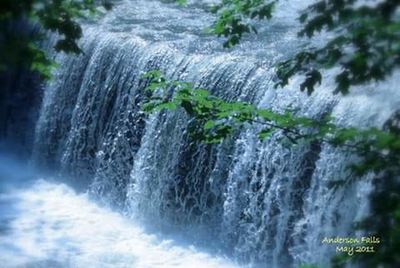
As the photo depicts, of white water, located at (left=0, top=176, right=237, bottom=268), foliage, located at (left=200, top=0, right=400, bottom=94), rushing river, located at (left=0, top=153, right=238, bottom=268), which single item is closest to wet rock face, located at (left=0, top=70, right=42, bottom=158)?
rushing river, located at (left=0, top=153, right=238, bottom=268)

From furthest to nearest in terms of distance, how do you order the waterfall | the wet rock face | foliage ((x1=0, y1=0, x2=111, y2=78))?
the wet rock face, the waterfall, foliage ((x1=0, y1=0, x2=111, y2=78))

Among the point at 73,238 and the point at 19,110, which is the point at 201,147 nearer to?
the point at 73,238

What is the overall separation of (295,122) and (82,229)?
4.41m

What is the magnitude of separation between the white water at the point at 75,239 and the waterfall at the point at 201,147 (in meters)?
0.23

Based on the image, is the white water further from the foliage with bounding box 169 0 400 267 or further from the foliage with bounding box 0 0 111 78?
the foliage with bounding box 169 0 400 267

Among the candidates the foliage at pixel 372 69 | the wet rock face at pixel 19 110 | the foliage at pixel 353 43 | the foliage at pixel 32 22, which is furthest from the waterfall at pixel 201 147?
the foliage at pixel 32 22

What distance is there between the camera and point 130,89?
24.2 feet

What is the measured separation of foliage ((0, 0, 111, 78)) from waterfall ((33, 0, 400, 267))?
2339 millimetres

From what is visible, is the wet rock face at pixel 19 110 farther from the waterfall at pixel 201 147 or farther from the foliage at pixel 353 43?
the foliage at pixel 353 43

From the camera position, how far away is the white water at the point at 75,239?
602cm

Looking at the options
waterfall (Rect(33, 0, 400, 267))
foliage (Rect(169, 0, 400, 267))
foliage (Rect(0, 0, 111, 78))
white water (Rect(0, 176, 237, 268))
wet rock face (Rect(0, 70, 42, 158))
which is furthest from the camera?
wet rock face (Rect(0, 70, 42, 158))

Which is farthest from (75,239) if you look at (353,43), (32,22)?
(353,43)

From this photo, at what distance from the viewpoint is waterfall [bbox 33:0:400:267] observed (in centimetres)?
523

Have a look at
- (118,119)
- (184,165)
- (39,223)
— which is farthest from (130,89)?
(39,223)
